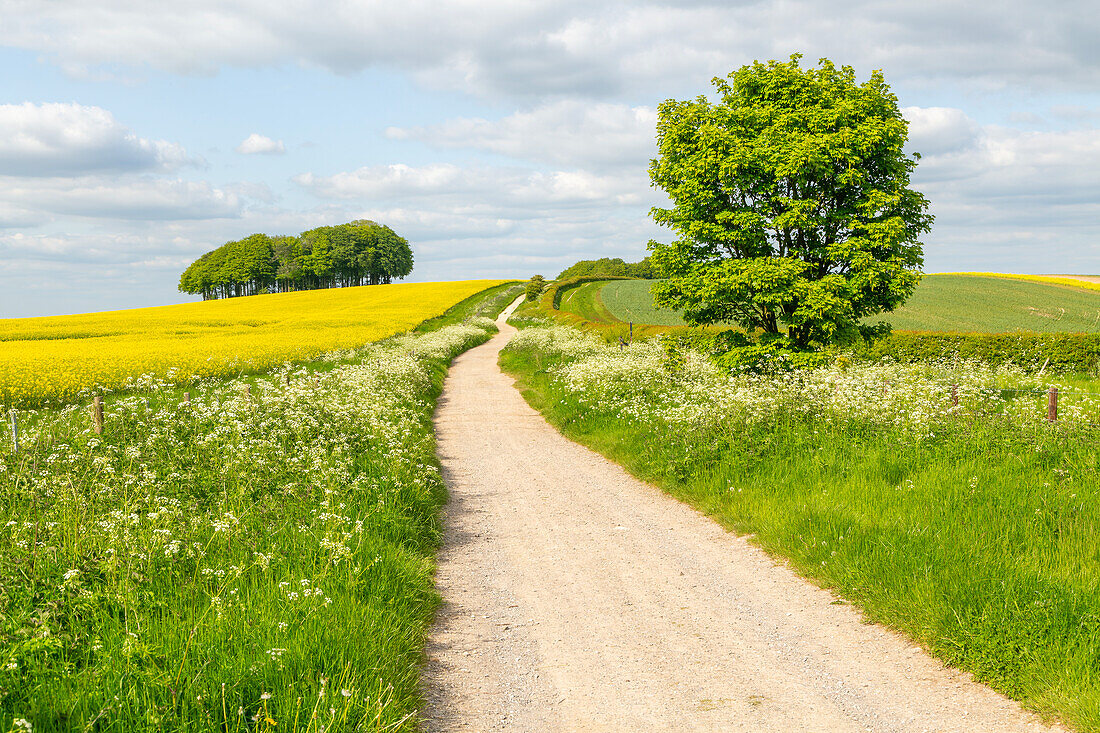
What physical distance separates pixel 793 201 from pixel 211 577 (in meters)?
14.6

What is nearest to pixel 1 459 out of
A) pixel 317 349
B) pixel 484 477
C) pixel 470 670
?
pixel 470 670

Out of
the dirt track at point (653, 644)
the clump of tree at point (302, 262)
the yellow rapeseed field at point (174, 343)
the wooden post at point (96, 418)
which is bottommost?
the dirt track at point (653, 644)

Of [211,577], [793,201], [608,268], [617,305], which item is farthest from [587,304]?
[608,268]

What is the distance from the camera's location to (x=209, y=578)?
5.70 meters

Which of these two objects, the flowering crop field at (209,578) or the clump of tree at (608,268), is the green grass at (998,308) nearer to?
the flowering crop field at (209,578)

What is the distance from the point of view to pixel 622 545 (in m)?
8.53

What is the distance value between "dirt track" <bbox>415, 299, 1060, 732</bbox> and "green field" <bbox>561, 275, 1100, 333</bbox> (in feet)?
95.3

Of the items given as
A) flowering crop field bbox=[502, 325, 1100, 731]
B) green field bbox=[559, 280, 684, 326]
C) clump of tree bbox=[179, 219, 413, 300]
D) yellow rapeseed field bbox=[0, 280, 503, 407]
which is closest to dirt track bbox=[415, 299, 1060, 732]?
flowering crop field bbox=[502, 325, 1100, 731]

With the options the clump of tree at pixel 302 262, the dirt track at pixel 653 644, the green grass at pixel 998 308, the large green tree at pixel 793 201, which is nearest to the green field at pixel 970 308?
the green grass at pixel 998 308

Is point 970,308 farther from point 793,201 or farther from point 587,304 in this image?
point 793,201

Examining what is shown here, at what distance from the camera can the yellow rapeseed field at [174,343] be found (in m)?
19.5

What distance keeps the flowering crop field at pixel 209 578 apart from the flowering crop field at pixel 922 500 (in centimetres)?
421

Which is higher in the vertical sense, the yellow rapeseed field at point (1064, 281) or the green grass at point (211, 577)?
the yellow rapeseed field at point (1064, 281)

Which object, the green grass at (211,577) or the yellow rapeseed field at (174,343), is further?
the yellow rapeseed field at (174,343)
